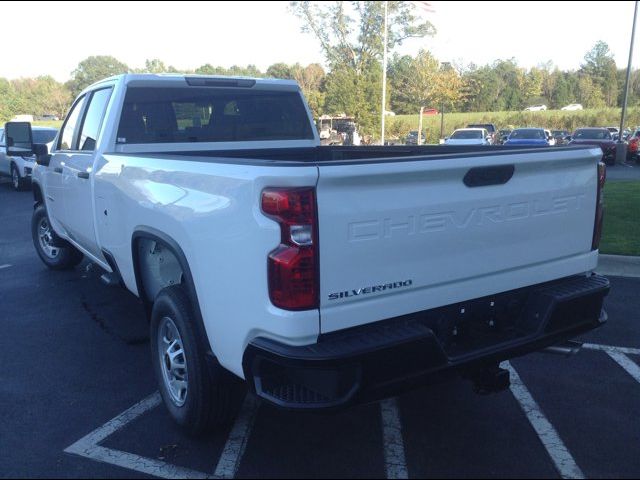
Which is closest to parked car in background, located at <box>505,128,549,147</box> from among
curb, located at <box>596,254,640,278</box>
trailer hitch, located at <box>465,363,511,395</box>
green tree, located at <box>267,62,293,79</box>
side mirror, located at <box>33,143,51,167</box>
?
curb, located at <box>596,254,640,278</box>

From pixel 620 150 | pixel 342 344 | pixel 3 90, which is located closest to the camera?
pixel 342 344

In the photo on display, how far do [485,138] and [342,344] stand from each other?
89.8ft

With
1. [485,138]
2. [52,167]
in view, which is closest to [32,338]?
[52,167]

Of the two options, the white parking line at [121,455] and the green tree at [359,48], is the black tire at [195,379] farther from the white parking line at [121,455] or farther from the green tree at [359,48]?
the green tree at [359,48]

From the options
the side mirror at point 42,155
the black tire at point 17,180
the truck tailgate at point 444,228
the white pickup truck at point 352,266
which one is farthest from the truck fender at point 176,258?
the black tire at point 17,180

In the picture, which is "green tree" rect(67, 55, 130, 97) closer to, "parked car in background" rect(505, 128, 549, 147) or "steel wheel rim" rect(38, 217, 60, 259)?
"parked car in background" rect(505, 128, 549, 147)

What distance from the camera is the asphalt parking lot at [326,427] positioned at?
9.98 ft

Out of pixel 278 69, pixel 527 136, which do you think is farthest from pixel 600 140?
pixel 278 69

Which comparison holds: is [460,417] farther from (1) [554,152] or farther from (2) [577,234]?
(1) [554,152]

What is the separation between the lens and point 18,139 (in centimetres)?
669

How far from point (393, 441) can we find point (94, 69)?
116745 millimetres

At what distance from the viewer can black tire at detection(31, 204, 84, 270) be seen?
703 cm

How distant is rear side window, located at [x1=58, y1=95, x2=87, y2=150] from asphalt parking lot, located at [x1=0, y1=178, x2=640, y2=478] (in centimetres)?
206

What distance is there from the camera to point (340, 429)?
343 centimetres
